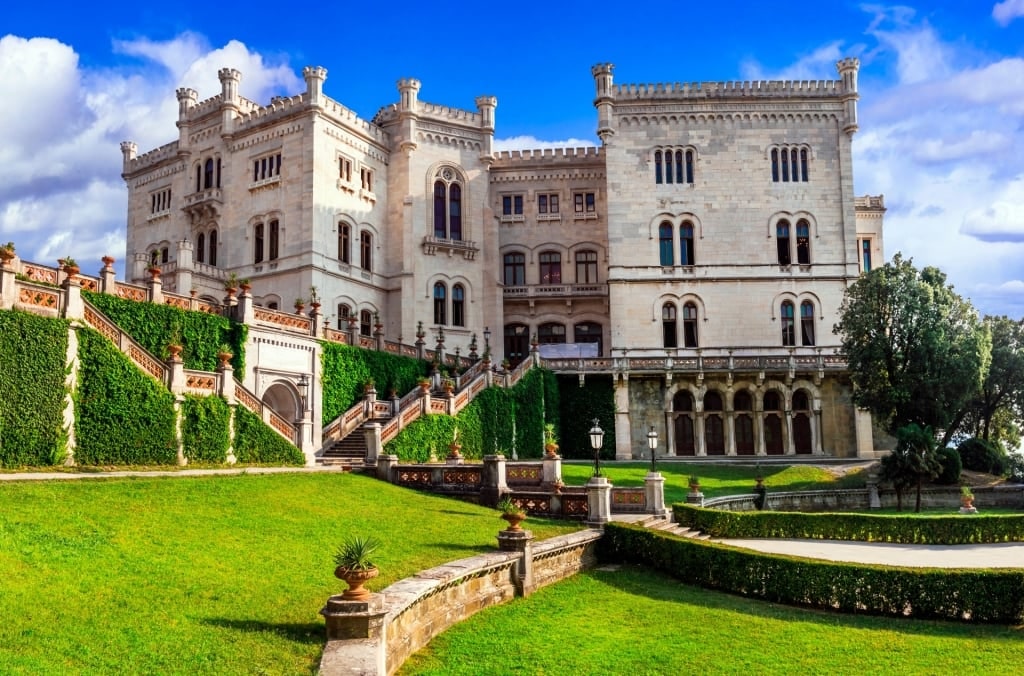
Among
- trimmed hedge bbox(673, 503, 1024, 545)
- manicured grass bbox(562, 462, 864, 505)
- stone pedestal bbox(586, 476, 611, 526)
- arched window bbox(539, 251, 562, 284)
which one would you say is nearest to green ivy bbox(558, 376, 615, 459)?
manicured grass bbox(562, 462, 864, 505)

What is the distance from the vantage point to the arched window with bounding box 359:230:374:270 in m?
46.6

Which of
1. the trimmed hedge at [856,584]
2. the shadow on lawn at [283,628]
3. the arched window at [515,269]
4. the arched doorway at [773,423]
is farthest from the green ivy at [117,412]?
the arched doorway at [773,423]

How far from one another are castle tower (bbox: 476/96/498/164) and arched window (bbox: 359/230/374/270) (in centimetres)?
860

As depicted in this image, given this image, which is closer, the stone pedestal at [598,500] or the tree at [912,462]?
the stone pedestal at [598,500]

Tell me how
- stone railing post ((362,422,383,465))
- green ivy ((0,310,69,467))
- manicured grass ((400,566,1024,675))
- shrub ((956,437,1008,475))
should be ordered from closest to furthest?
manicured grass ((400,566,1024,675)) → green ivy ((0,310,69,467)) → stone railing post ((362,422,383,465)) → shrub ((956,437,1008,475))

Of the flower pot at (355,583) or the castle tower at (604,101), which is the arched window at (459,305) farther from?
the flower pot at (355,583)

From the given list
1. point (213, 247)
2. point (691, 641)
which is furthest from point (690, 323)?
point (691, 641)

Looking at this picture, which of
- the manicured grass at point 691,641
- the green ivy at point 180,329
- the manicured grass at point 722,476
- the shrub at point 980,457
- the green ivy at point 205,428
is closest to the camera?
the manicured grass at point 691,641

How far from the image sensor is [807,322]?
49.1 metres

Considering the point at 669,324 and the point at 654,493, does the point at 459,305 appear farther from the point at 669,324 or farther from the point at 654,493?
the point at 654,493

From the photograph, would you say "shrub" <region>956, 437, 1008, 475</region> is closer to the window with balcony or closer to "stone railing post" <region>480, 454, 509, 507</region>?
the window with balcony

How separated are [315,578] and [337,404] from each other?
22042mm

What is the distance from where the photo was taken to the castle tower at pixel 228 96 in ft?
151

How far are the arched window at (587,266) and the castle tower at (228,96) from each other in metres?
21.4
